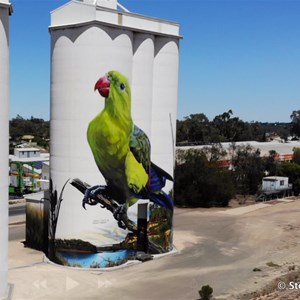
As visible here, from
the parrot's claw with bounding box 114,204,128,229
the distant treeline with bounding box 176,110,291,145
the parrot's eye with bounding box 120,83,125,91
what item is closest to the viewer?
the parrot's eye with bounding box 120,83,125,91

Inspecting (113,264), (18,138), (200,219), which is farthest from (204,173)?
(18,138)

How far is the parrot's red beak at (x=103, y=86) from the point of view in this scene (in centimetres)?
2605

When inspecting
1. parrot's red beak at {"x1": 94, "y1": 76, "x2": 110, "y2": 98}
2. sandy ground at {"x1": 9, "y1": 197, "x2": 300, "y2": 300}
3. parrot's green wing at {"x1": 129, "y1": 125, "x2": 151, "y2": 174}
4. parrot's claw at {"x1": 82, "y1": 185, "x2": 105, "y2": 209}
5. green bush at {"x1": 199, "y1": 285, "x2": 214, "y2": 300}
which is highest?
parrot's red beak at {"x1": 94, "y1": 76, "x2": 110, "y2": 98}

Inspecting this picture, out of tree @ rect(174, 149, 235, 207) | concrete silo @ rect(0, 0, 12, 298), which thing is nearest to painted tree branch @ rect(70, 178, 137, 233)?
concrete silo @ rect(0, 0, 12, 298)

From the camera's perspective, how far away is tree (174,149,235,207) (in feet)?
169

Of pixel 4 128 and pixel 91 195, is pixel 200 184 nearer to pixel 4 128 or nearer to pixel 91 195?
pixel 91 195

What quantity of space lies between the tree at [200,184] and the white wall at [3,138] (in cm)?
3225

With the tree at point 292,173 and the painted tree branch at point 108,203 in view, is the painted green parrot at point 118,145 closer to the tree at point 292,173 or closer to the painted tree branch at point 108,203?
the painted tree branch at point 108,203

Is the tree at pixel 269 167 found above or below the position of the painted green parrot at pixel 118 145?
below

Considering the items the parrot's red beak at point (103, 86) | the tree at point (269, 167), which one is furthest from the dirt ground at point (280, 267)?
the tree at point (269, 167)

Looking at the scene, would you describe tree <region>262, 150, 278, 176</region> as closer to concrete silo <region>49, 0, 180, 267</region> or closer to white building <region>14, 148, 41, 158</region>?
white building <region>14, 148, 41, 158</region>

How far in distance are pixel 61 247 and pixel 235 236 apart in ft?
49.4

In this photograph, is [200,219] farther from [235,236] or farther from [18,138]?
[18,138]

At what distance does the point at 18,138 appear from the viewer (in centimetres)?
13525
